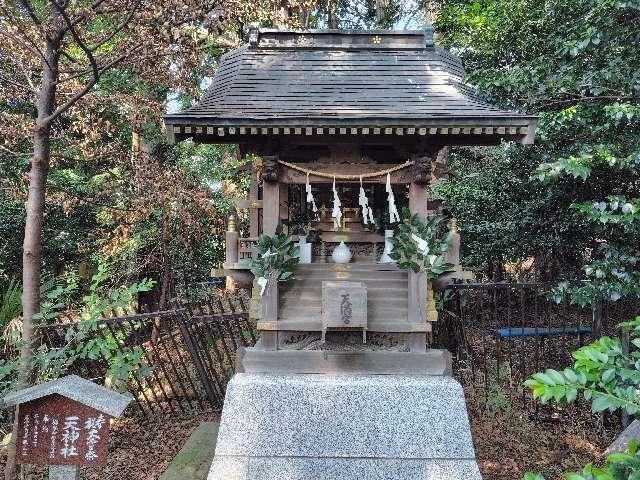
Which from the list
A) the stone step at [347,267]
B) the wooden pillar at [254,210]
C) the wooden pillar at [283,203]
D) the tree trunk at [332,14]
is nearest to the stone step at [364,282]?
the stone step at [347,267]

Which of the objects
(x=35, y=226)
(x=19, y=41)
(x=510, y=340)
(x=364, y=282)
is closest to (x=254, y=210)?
(x=364, y=282)

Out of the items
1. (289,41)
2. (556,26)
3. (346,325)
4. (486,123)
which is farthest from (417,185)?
(556,26)

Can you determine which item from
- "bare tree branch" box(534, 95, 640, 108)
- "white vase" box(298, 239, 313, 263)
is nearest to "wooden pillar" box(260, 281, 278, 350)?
"white vase" box(298, 239, 313, 263)

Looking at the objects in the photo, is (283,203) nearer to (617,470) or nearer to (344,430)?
(344,430)

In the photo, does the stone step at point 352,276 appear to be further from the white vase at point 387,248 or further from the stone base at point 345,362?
the stone base at point 345,362

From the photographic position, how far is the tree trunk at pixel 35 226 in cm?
426

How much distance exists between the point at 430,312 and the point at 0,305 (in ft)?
23.2

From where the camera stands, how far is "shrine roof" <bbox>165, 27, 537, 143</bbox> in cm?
495

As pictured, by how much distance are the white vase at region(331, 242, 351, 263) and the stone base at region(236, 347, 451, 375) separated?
1159 millimetres

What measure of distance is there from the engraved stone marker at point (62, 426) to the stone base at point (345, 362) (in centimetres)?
227

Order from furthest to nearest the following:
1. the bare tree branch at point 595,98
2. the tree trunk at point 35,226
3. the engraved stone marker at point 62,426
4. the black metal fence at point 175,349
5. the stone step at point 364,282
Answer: the black metal fence at point 175,349, the bare tree branch at point 595,98, the stone step at point 364,282, the tree trunk at point 35,226, the engraved stone marker at point 62,426

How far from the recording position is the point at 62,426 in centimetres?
328

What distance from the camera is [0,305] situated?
7484 millimetres

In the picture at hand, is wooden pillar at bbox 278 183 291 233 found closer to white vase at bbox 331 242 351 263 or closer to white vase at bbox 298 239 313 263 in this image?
white vase at bbox 298 239 313 263
